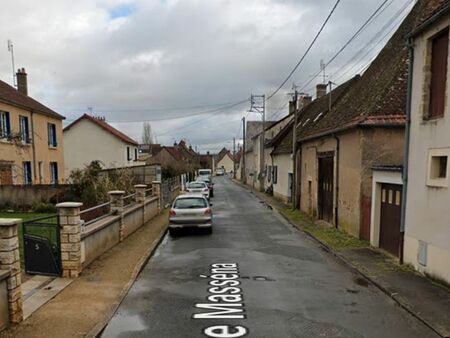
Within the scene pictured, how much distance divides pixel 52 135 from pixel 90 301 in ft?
80.6

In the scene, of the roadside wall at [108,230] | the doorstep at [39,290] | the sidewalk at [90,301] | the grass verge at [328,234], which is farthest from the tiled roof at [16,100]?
the grass verge at [328,234]

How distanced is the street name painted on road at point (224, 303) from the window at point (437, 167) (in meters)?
4.69

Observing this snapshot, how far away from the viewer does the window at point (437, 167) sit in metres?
7.87

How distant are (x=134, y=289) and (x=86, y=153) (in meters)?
35.5

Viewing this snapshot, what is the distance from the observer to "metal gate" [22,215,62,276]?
8.18 metres

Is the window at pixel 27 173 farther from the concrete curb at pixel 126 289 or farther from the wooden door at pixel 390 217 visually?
the wooden door at pixel 390 217

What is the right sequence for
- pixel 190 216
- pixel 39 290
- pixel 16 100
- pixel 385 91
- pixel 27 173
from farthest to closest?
pixel 27 173 < pixel 16 100 < pixel 190 216 < pixel 385 91 < pixel 39 290

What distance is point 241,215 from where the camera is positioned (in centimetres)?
2022

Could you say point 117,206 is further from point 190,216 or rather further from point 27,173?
point 27,173

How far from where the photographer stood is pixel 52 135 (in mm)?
28516

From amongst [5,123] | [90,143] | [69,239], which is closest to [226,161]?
[90,143]

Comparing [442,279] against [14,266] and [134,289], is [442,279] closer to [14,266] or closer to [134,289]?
[134,289]

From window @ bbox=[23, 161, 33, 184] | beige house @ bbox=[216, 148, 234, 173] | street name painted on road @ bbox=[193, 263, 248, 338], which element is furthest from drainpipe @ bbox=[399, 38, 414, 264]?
beige house @ bbox=[216, 148, 234, 173]

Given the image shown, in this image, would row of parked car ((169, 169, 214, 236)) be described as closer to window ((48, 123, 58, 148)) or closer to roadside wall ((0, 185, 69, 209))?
roadside wall ((0, 185, 69, 209))
